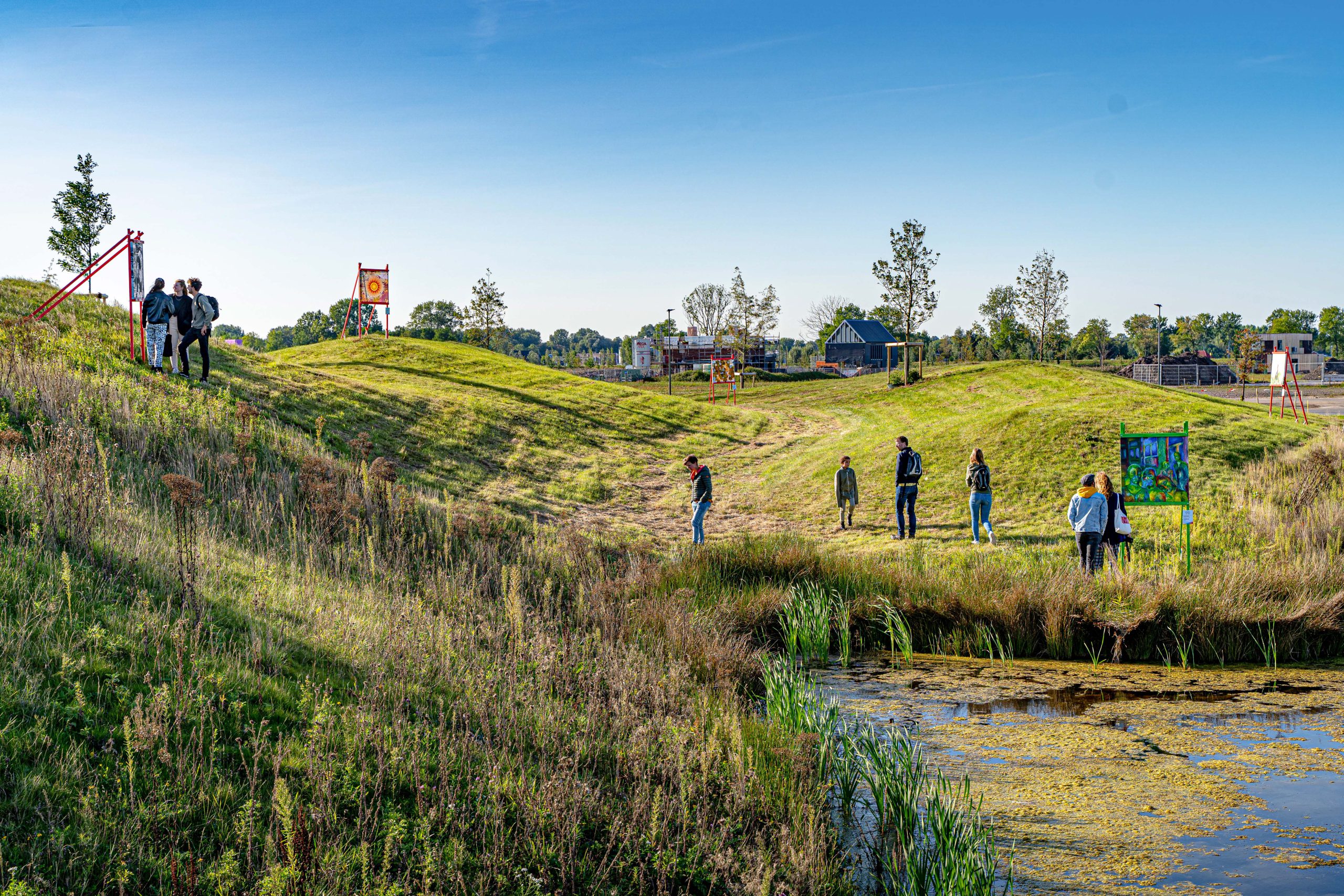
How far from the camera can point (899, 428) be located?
26.4 metres

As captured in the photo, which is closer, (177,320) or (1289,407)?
(177,320)

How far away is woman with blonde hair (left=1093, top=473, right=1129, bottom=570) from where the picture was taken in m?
11.6

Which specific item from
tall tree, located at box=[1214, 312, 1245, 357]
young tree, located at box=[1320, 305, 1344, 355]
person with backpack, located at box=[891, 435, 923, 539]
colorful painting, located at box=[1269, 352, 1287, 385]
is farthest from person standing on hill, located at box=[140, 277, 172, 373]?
tall tree, located at box=[1214, 312, 1245, 357]

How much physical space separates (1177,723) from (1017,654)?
2.36 m

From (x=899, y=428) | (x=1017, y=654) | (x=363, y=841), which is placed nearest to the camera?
(x=363, y=841)

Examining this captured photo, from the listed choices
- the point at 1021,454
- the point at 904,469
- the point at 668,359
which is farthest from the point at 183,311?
the point at 668,359

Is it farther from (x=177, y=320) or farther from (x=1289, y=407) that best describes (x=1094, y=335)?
(x=177, y=320)

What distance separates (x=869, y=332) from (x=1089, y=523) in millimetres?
83481

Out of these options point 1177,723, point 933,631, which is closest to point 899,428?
point 933,631

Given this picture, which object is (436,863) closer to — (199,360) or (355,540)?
(355,540)

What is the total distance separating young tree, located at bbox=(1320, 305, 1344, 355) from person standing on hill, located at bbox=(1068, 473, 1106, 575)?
367 ft

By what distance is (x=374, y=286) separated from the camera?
134 feet

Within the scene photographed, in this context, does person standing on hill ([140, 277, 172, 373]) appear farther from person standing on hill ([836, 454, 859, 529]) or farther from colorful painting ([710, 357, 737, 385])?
colorful painting ([710, 357, 737, 385])

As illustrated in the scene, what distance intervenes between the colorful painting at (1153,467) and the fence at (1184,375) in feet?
180
